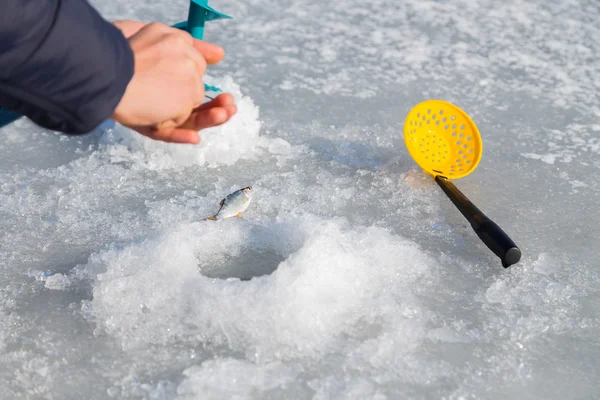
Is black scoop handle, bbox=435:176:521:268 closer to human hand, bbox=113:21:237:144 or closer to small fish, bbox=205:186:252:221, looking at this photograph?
small fish, bbox=205:186:252:221

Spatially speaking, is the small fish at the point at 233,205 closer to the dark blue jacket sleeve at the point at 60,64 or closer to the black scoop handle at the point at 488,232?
the black scoop handle at the point at 488,232

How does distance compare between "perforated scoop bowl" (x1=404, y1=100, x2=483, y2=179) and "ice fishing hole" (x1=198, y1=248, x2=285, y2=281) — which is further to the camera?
"perforated scoop bowl" (x1=404, y1=100, x2=483, y2=179)

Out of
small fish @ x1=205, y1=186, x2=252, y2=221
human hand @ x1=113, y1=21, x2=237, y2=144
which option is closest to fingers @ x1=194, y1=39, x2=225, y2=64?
human hand @ x1=113, y1=21, x2=237, y2=144

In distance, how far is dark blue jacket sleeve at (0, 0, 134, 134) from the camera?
3.36ft

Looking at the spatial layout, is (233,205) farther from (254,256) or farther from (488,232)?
(488,232)

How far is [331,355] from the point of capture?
140 centimetres

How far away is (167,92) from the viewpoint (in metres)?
1.23

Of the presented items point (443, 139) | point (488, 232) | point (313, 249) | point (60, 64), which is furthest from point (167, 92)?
point (443, 139)

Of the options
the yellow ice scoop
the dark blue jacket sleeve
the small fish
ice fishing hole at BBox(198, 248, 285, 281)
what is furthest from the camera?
the yellow ice scoop

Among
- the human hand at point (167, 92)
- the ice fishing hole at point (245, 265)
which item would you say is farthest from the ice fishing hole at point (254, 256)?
the human hand at point (167, 92)

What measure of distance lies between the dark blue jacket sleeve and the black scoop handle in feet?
3.05

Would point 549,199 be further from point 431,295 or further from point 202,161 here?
point 202,161

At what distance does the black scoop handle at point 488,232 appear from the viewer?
163 centimetres

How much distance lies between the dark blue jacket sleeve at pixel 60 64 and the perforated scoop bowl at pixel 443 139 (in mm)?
1074
